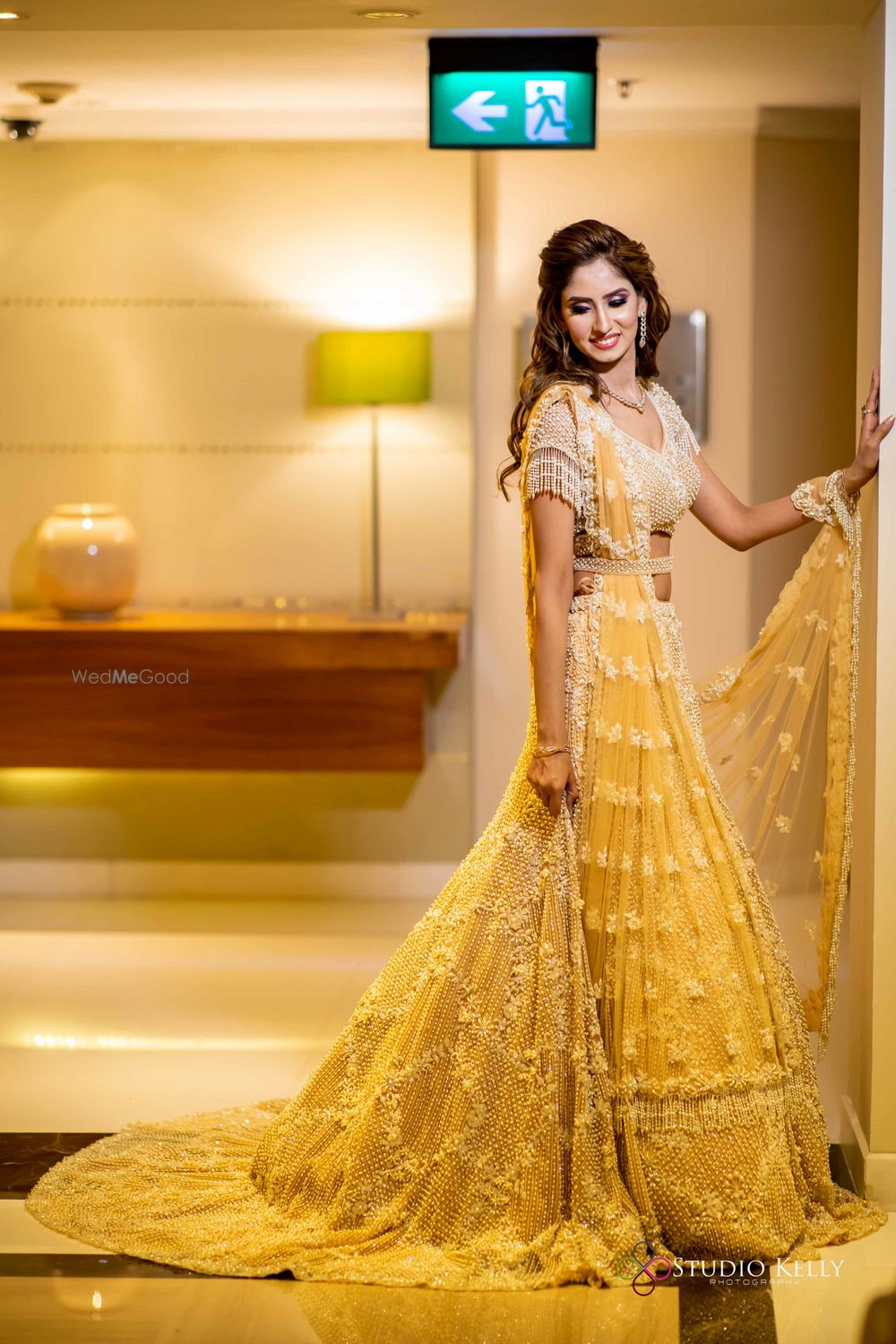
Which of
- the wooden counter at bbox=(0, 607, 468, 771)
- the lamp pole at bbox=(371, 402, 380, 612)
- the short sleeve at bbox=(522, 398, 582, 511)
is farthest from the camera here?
the lamp pole at bbox=(371, 402, 380, 612)

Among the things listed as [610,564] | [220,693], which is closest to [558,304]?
[610,564]

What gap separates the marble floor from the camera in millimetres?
2609

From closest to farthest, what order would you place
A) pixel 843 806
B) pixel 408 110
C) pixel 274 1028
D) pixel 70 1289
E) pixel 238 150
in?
pixel 70 1289, pixel 843 806, pixel 274 1028, pixel 408 110, pixel 238 150

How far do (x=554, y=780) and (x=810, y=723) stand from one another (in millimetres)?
681

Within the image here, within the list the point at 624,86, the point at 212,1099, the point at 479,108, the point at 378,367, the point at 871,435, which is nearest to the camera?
→ the point at 871,435

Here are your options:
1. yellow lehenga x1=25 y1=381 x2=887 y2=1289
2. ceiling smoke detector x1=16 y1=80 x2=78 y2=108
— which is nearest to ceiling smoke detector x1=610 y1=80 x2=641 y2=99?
ceiling smoke detector x1=16 y1=80 x2=78 y2=108

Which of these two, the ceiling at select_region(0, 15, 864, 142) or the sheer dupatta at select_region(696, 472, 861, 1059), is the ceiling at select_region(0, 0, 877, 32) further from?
the sheer dupatta at select_region(696, 472, 861, 1059)

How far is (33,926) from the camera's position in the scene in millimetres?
5469

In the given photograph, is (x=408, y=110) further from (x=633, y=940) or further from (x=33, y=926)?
(x=633, y=940)

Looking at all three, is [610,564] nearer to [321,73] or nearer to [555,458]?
[555,458]

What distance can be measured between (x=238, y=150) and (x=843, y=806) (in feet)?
12.0

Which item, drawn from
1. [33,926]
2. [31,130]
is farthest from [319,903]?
[31,130]

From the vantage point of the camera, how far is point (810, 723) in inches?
128

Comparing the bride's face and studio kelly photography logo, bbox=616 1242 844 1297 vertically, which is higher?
the bride's face
